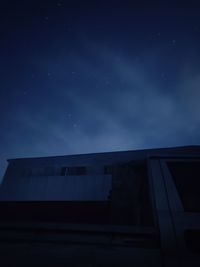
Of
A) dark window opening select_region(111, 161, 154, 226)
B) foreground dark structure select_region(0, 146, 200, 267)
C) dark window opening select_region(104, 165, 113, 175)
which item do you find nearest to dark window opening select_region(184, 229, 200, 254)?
foreground dark structure select_region(0, 146, 200, 267)

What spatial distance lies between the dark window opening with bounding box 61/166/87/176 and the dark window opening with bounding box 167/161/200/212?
39.6 feet

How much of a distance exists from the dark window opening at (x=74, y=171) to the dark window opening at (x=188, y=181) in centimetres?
1207

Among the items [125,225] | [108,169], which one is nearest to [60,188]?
[108,169]

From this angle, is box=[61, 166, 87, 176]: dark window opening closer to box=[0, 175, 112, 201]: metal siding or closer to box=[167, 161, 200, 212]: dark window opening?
box=[0, 175, 112, 201]: metal siding

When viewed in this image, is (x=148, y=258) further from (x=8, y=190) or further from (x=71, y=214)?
(x=8, y=190)

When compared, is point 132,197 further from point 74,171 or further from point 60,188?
point 74,171

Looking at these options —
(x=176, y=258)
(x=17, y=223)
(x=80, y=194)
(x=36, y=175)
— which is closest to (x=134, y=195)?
(x=176, y=258)

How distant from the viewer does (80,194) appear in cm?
1289

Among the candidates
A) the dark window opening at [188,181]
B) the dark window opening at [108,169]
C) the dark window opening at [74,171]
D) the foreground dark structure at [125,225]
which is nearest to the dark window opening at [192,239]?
the foreground dark structure at [125,225]

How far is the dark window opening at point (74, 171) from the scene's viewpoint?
14.5 meters

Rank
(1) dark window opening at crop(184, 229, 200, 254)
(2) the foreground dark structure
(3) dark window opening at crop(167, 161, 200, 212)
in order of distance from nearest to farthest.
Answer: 1. (2) the foreground dark structure
2. (1) dark window opening at crop(184, 229, 200, 254)
3. (3) dark window opening at crop(167, 161, 200, 212)

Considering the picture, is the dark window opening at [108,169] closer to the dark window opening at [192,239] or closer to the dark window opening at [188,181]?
the dark window opening at [188,181]

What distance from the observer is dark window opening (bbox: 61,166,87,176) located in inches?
572

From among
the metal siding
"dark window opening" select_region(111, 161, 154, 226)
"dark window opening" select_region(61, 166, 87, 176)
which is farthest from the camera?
"dark window opening" select_region(61, 166, 87, 176)
